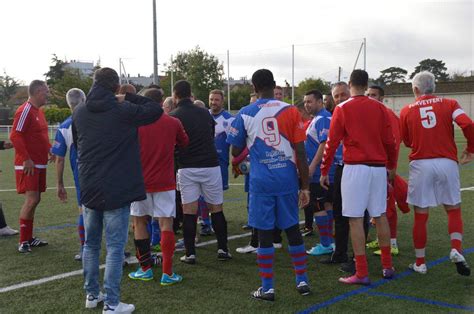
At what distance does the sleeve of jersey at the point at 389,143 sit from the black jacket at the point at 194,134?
2.07 m

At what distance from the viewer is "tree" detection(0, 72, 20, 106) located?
7575 centimetres

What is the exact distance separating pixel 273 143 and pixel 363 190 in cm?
109

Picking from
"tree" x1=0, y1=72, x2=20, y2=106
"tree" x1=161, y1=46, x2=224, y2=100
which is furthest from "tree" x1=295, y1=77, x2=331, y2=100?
"tree" x1=0, y1=72, x2=20, y2=106

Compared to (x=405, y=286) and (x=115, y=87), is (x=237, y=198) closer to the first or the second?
(x=405, y=286)

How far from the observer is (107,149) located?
4.03 metres

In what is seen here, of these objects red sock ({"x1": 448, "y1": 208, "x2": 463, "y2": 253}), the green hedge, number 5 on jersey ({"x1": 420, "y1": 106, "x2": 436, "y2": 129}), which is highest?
the green hedge

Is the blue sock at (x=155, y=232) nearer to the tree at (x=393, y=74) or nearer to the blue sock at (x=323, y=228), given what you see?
the blue sock at (x=323, y=228)

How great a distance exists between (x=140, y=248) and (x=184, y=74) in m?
51.2

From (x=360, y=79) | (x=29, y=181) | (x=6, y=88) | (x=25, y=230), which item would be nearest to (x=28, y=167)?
(x=29, y=181)

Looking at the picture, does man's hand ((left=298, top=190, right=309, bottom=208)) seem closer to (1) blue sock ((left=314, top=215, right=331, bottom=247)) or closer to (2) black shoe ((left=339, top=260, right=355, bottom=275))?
(2) black shoe ((left=339, top=260, right=355, bottom=275))

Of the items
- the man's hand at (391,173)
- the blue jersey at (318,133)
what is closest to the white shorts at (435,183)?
the man's hand at (391,173)

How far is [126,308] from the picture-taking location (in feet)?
13.9

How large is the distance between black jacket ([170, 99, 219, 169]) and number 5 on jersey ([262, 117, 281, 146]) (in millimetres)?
1317

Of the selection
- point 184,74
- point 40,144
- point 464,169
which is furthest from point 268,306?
point 184,74
